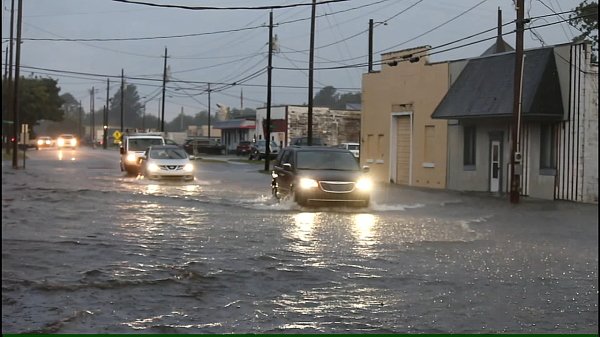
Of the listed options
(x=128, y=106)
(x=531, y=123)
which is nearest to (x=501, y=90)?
(x=531, y=123)

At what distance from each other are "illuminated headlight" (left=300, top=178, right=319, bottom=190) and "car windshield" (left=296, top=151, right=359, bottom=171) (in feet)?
2.86

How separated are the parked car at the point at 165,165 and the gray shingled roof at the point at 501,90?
9.35 metres

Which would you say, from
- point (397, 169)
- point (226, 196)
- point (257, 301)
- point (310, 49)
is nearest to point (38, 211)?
point (226, 196)

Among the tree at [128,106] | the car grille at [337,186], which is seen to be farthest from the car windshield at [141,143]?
the tree at [128,106]

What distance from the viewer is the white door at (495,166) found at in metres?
28.0

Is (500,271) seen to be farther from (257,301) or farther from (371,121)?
(371,121)

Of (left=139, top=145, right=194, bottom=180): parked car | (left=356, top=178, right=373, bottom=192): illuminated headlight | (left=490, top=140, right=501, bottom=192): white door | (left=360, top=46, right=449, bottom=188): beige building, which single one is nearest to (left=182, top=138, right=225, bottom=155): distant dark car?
(left=360, top=46, right=449, bottom=188): beige building

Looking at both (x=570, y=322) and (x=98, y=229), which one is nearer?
(x=570, y=322)

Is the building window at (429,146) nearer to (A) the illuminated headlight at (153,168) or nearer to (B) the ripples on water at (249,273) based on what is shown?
(A) the illuminated headlight at (153,168)

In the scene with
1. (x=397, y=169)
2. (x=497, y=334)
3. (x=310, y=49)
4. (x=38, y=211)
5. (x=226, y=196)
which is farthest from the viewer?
(x=310, y=49)

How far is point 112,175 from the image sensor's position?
34.3 meters

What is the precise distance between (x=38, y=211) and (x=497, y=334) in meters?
13.3

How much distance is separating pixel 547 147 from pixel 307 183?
10422 mm

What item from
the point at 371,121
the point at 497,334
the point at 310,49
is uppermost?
the point at 310,49
